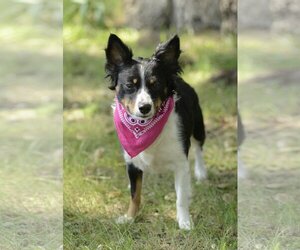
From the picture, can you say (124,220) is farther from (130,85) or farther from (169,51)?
(169,51)

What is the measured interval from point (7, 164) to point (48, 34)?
3.82 metres

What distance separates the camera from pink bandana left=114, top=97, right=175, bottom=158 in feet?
10.7

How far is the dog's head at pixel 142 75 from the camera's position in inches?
122

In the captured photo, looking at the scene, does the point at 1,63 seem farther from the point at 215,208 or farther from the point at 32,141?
the point at 215,208

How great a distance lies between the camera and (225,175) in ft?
13.9

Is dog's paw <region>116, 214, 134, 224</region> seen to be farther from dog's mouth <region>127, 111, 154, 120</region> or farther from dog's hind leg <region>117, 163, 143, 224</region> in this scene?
dog's mouth <region>127, 111, 154, 120</region>

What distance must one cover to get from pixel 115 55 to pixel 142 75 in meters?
0.24

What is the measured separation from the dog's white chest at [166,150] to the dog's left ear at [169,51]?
312 millimetres

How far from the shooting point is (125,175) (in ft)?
13.9

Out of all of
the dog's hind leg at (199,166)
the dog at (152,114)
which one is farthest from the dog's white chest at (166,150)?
the dog's hind leg at (199,166)

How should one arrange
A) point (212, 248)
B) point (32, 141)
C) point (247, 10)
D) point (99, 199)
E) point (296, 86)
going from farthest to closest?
point (247, 10)
point (296, 86)
point (32, 141)
point (99, 199)
point (212, 248)

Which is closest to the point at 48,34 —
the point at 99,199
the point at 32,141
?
the point at 32,141

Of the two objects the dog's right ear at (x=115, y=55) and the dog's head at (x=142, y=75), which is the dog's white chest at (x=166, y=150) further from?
the dog's right ear at (x=115, y=55)

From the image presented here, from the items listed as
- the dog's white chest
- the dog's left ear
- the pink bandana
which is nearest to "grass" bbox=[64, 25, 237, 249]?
the dog's white chest
